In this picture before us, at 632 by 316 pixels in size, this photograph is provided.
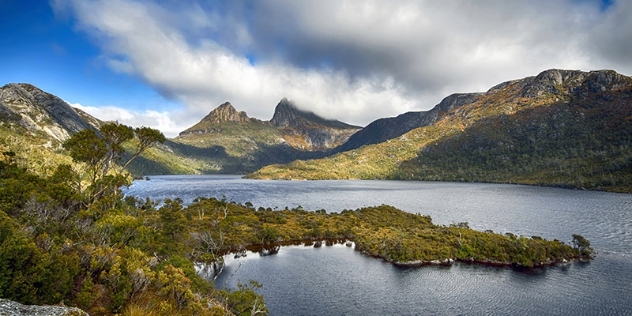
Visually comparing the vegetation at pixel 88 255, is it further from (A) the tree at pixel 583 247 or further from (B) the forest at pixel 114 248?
(A) the tree at pixel 583 247

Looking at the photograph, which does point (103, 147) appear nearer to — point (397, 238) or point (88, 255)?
point (88, 255)

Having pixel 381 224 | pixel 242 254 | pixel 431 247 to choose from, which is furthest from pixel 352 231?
pixel 242 254

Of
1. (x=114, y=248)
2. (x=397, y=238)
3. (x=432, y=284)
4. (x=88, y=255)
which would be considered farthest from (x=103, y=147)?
(x=397, y=238)

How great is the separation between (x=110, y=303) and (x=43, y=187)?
27890mm

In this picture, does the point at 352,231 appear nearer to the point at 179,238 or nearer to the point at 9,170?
the point at 179,238

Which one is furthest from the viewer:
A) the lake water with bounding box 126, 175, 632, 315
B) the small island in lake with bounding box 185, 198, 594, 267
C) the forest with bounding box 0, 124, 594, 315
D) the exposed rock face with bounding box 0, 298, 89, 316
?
the small island in lake with bounding box 185, 198, 594, 267

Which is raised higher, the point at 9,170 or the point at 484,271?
the point at 9,170

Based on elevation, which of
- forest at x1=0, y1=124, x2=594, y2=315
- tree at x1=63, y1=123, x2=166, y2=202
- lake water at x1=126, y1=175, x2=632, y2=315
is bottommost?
lake water at x1=126, y1=175, x2=632, y2=315

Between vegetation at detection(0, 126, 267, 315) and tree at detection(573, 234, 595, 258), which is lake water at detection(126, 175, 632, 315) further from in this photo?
vegetation at detection(0, 126, 267, 315)

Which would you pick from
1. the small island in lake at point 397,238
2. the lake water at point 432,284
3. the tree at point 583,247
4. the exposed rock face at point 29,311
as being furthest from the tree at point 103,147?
the tree at point 583,247

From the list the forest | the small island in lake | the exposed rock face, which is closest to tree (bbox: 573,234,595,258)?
the small island in lake

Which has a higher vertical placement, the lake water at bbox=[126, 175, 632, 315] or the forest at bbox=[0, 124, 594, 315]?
the forest at bbox=[0, 124, 594, 315]

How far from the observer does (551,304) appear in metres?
54.9

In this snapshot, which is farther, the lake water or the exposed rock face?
the lake water
